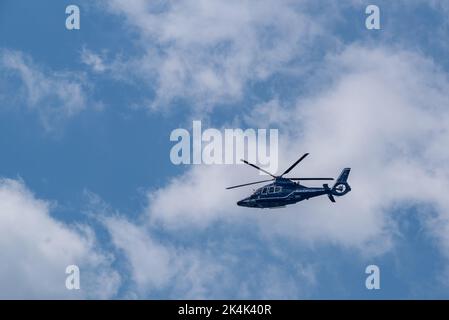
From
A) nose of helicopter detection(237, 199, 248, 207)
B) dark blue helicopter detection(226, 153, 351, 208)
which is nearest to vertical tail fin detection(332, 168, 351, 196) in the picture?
dark blue helicopter detection(226, 153, 351, 208)

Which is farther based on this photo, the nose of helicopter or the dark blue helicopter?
the nose of helicopter

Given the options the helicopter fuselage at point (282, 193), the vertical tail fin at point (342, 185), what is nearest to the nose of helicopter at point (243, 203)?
the helicopter fuselage at point (282, 193)

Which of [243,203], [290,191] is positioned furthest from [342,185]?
[243,203]

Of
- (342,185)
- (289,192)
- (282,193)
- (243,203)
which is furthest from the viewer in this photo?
(243,203)

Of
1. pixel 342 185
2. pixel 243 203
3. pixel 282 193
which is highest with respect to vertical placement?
pixel 342 185

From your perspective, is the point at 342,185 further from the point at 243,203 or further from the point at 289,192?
the point at 243,203

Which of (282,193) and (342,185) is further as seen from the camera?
(282,193)

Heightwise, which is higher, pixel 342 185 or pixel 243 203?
pixel 342 185

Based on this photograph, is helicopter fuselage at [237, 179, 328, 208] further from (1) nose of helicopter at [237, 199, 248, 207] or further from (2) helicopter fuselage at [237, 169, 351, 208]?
(1) nose of helicopter at [237, 199, 248, 207]
